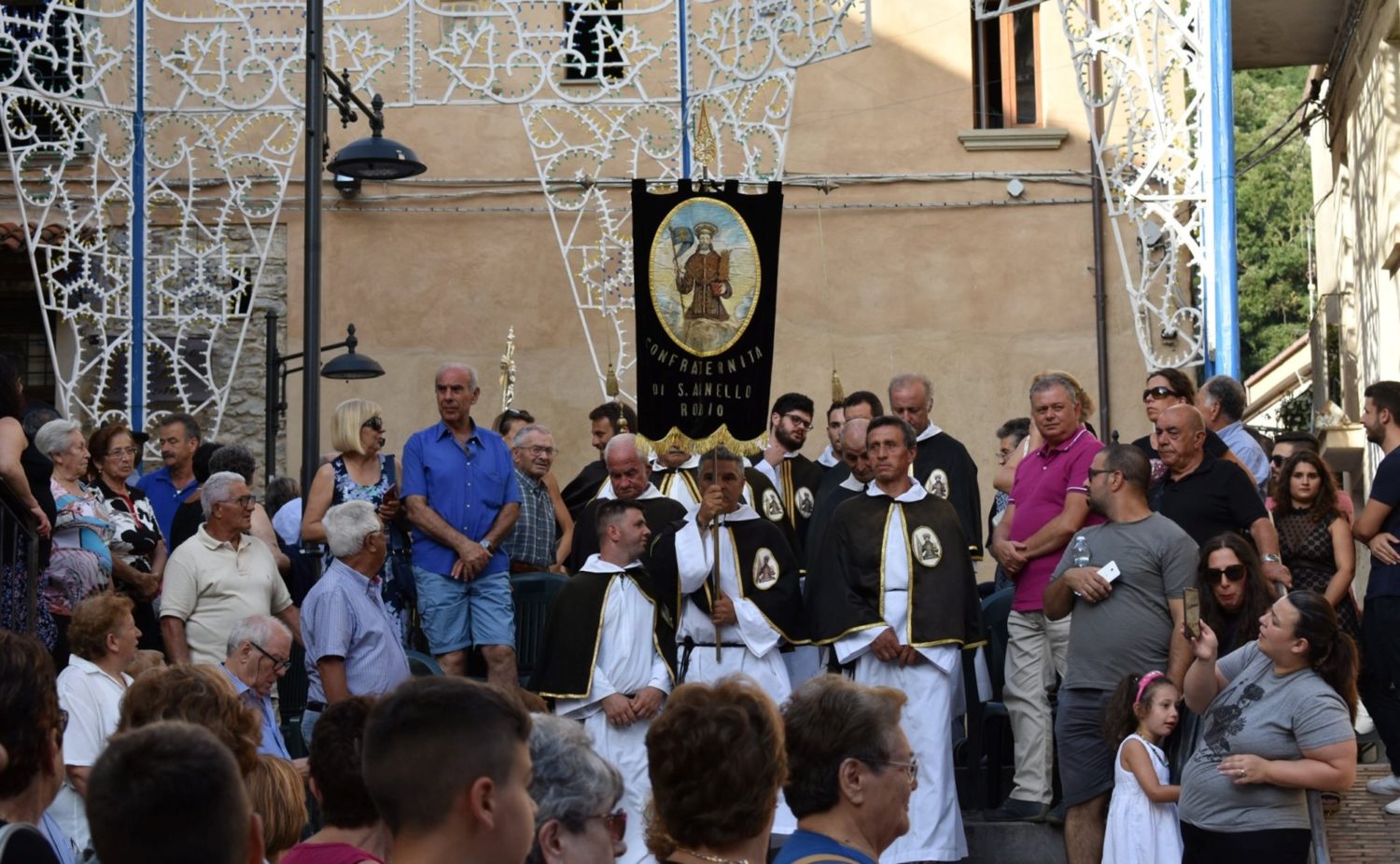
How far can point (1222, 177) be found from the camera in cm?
1228

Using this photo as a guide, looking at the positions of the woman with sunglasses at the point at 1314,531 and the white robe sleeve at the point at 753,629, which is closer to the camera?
the white robe sleeve at the point at 753,629

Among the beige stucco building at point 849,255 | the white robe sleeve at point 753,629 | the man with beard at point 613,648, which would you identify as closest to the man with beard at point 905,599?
the white robe sleeve at point 753,629

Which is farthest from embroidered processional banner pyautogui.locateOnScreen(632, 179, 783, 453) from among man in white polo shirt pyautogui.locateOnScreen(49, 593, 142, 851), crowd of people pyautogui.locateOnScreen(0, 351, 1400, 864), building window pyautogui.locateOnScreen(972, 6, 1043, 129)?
building window pyautogui.locateOnScreen(972, 6, 1043, 129)

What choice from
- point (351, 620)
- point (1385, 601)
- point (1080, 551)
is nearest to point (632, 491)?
point (351, 620)

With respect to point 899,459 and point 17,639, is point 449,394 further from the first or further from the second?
point 17,639

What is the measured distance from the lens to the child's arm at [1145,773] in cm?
807

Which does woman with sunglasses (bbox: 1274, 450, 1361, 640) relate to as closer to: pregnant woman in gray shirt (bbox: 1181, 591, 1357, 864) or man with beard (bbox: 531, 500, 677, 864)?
pregnant woman in gray shirt (bbox: 1181, 591, 1357, 864)

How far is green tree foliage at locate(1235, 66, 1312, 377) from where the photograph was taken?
3762cm

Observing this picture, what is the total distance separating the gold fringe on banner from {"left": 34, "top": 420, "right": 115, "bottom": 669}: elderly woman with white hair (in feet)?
8.66

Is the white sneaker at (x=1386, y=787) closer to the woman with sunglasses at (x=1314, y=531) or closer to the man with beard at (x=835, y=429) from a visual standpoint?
the woman with sunglasses at (x=1314, y=531)

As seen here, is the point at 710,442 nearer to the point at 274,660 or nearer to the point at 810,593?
the point at 810,593

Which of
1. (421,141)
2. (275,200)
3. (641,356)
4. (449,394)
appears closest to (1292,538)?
(641,356)

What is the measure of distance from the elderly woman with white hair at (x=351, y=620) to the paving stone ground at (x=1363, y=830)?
4150 millimetres

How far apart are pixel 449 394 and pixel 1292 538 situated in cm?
430
